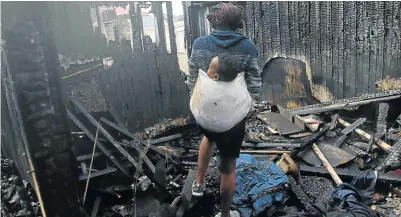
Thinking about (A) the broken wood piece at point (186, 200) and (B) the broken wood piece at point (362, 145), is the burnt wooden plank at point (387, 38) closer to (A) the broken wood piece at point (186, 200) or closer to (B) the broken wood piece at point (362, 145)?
(B) the broken wood piece at point (362, 145)

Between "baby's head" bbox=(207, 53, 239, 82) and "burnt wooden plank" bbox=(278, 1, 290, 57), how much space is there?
248 inches

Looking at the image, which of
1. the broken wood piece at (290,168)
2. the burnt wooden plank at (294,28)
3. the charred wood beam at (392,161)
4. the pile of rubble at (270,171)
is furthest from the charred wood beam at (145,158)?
the burnt wooden plank at (294,28)

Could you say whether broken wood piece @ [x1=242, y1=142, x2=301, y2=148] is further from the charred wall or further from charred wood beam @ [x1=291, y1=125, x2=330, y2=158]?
the charred wall

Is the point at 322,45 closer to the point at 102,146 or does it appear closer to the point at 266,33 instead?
the point at 266,33

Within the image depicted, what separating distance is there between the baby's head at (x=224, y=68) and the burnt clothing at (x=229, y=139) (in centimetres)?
48

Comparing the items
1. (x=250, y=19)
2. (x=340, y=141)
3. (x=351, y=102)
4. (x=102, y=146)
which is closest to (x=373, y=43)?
(x=351, y=102)

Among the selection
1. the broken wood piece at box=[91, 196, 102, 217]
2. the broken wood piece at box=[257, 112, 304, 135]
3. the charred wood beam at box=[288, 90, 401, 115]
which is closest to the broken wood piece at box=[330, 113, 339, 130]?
the charred wood beam at box=[288, 90, 401, 115]

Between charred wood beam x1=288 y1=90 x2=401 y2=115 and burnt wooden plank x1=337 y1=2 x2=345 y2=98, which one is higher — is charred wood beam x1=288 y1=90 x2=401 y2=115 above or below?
below

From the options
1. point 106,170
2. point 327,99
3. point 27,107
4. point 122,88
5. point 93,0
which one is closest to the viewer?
point 27,107

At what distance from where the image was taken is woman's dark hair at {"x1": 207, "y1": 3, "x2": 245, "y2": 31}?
2.98 m

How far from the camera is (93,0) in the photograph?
5.80 m

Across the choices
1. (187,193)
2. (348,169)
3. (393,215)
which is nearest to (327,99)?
(348,169)

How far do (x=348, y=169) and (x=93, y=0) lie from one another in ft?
17.1

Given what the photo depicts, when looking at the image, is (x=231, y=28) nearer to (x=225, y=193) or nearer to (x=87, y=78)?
(x=225, y=193)
